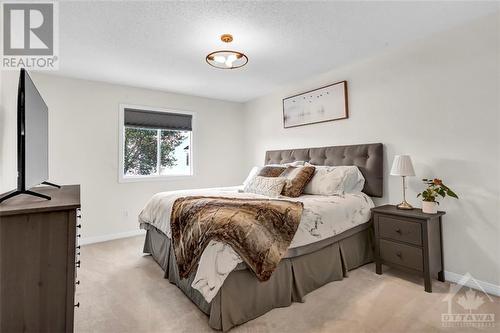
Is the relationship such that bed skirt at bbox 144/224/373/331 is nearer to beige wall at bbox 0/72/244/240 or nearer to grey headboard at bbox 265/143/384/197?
grey headboard at bbox 265/143/384/197

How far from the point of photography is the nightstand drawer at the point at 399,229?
222 centimetres

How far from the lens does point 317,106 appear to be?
3.63 metres

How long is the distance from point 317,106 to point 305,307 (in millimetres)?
2651

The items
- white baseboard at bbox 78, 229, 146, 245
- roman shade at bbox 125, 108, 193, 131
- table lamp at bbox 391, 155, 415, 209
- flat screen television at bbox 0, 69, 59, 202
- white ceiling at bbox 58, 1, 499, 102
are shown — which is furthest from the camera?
roman shade at bbox 125, 108, 193, 131

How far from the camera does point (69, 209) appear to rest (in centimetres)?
120

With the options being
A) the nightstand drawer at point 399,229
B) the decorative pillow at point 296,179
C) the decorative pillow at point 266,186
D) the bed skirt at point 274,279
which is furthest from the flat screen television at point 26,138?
the nightstand drawer at point 399,229

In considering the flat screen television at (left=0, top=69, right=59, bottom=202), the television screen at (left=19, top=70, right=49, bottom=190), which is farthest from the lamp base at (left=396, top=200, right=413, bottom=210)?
the television screen at (left=19, top=70, right=49, bottom=190)

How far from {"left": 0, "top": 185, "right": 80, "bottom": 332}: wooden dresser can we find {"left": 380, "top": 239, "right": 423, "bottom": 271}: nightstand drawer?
2.51 m

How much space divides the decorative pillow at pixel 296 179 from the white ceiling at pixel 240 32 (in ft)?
4.45

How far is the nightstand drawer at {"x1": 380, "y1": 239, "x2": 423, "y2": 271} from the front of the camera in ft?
7.25

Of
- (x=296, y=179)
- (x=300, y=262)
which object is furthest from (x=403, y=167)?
(x=300, y=262)

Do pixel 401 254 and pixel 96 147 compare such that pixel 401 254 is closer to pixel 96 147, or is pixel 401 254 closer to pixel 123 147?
pixel 123 147

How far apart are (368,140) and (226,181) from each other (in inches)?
111

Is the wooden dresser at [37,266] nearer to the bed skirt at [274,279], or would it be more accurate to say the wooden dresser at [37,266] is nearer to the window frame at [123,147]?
the bed skirt at [274,279]
